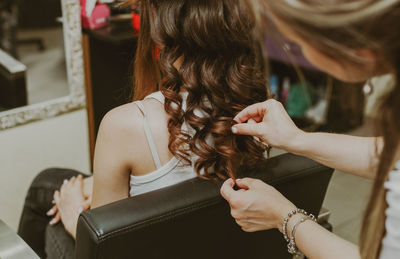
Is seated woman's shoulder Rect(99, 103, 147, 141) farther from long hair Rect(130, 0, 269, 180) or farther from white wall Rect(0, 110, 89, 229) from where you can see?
white wall Rect(0, 110, 89, 229)

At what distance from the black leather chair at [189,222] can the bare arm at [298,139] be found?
0.20 ft

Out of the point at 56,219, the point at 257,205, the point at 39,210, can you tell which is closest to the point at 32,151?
the point at 39,210

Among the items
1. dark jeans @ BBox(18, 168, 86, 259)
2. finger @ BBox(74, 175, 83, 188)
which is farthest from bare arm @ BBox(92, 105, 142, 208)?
dark jeans @ BBox(18, 168, 86, 259)

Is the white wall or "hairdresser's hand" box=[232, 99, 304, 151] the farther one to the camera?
the white wall

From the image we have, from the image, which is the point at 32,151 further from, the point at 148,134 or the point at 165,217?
the point at 165,217

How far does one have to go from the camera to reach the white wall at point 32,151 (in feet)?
5.98

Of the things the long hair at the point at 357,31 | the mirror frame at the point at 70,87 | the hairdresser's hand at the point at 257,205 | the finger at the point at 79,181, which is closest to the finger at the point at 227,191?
the hairdresser's hand at the point at 257,205

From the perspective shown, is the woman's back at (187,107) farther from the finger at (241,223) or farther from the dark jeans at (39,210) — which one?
the dark jeans at (39,210)

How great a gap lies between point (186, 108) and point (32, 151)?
3.55 ft

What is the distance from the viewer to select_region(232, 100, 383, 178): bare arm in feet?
3.46

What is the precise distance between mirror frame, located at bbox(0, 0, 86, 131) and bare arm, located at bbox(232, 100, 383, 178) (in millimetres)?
1021

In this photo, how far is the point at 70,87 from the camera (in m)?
1.89

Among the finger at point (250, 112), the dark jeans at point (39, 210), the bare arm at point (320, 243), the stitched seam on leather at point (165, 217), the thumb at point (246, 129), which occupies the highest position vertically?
the finger at point (250, 112)

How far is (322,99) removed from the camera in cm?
332
